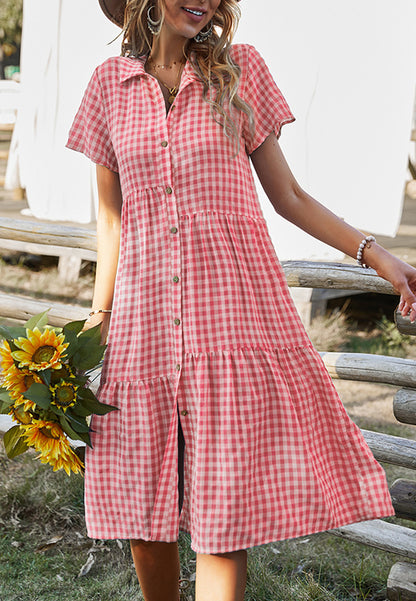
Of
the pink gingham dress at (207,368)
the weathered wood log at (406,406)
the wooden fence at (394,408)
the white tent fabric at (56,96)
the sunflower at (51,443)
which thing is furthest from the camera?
the white tent fabric at (56,96)

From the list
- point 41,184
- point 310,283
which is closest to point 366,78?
point 310,283

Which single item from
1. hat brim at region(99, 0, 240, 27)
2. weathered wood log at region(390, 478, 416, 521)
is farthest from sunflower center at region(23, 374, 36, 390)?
weathered wood log at region(390, 478, 416, 521)

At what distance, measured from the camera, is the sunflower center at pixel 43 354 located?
6.84 ft

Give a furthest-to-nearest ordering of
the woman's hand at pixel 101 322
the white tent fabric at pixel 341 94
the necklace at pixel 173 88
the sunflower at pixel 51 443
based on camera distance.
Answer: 1. the white tent fabric at pixel 341 94
2. the woman's hand at pixel 101 322
3. the necklace at pixel 173 88
4. the sunflower at pixel 51 443

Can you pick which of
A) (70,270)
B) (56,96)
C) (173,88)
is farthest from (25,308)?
(173,88)

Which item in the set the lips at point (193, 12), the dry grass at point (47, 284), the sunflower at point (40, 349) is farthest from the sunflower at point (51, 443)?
the dry grass at point (47, 284)

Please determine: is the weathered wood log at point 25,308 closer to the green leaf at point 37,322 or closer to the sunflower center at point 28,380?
the green leaf at point 37,322

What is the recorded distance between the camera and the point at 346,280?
345 cm

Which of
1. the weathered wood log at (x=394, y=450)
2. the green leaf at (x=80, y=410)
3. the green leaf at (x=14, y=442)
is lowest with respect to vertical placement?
the weathered wood log at (x=394, y=450)

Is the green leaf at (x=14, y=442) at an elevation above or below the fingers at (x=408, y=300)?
below

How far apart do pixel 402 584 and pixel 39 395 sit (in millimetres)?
1565

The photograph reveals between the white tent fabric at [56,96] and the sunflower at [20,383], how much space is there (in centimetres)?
466

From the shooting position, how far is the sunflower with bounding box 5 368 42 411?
209 centimetres

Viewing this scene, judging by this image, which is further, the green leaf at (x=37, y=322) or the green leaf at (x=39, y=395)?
the green leaf at (x=37, y=322)
